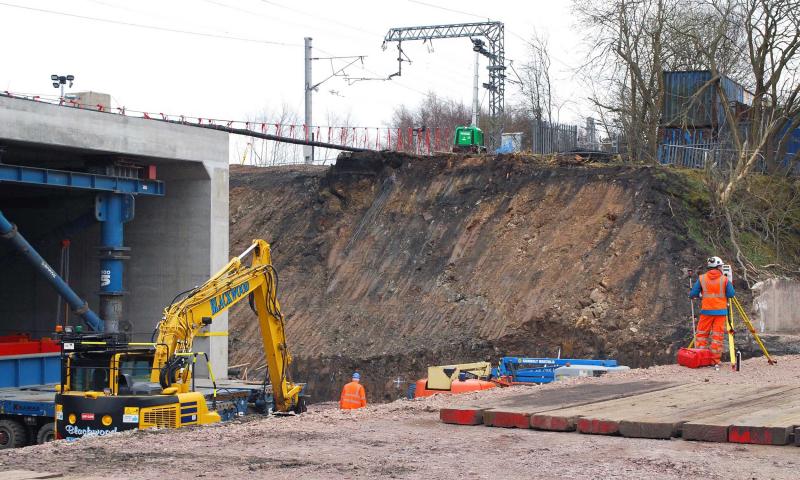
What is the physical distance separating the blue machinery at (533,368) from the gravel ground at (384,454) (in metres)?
8.63

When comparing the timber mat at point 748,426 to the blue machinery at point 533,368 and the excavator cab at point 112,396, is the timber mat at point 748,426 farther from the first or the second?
the blue machinery at point 533,368

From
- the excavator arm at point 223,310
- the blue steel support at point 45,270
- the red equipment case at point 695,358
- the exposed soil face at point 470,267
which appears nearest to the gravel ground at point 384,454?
the excavator arm at point 223,310

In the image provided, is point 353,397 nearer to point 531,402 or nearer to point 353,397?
point 353,397

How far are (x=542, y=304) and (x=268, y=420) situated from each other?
16.8 m

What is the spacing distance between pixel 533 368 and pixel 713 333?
18.2 feet

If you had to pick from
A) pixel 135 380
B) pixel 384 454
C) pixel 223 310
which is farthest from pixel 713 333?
pixel 135 380

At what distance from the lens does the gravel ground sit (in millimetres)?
9842

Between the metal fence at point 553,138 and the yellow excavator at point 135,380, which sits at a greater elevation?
the metal fence at point 553,138

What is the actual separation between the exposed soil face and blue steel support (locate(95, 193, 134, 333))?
658 cm

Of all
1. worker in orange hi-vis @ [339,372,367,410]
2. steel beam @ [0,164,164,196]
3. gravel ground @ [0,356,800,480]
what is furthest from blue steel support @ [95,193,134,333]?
gravel ground @ [0,356,800,480]

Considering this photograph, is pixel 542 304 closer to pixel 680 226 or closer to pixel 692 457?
pixel 680 226

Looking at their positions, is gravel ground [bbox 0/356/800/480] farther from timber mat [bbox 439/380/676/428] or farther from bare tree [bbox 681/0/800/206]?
bare tree [bbox 681/0/800/206]

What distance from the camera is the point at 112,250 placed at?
2573cm

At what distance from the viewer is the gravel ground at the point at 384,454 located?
984cm
